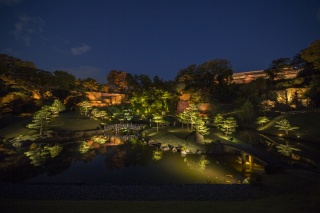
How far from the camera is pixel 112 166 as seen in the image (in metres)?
14.9

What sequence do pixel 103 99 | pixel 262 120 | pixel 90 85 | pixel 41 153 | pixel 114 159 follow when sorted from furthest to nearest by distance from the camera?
pixel 90 85 → pixel 103 99 → pixel 262 120 → pixel 41 153 → pixel 114 159

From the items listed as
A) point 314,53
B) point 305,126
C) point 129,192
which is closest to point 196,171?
point 129,192

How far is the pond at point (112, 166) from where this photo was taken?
12023 millimetres

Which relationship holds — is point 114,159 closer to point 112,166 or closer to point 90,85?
point 112,166

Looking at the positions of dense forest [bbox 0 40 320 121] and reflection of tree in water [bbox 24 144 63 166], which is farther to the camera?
dense forest [bbox 0 40 320 121]

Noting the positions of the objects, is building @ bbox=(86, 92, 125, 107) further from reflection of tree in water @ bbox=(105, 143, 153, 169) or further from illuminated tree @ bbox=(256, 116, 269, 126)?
illuminated tree @ bbox=(256, 116, 269, 126)

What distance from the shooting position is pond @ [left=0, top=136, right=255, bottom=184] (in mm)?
12023

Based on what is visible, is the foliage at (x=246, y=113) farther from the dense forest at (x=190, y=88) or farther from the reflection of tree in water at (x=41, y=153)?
the reflection of tree in water at (x=41, y=153)

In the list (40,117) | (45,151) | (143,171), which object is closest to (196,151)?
(143,171)

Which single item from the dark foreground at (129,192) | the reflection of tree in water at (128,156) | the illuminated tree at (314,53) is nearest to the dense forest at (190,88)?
the illuminated tree at (314,53)

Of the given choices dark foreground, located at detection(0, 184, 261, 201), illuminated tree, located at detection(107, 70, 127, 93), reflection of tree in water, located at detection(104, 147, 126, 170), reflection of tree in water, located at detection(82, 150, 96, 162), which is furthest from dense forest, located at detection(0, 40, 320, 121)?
dark foreground, located at detection(0, 184, 261, 201)

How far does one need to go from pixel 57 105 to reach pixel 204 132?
2501 centimetres

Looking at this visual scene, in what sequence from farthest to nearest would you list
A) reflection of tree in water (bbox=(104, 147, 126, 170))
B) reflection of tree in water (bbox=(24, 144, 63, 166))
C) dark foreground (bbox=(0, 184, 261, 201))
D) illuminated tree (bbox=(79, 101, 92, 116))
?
illuminated tree (bbox=(79, 101, 92, 116))
reflection of tree in water (bbox=(24, 144, 63, 166))
reflection of tree in water (bbox=(104, 147, 126, 170))
dark foreground (bbox=(0, 184, 261, 201))

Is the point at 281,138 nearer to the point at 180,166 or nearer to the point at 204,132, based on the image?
the point at 204,132
